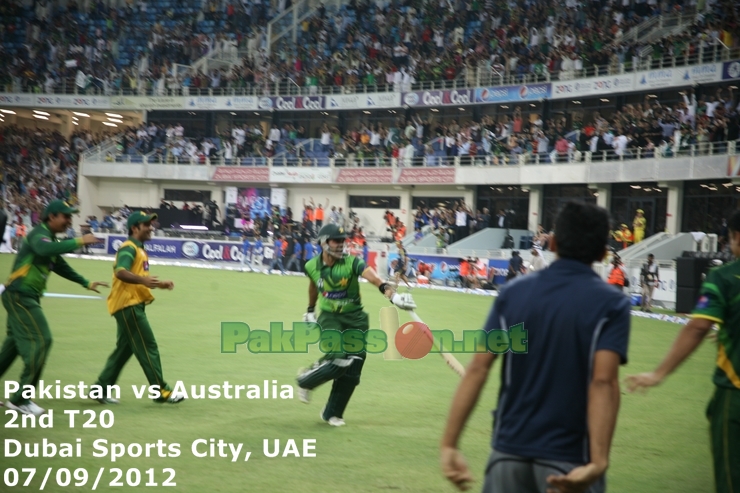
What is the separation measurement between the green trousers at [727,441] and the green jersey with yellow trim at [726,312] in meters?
0.09

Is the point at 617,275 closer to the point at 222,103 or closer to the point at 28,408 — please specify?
the point at 28,408

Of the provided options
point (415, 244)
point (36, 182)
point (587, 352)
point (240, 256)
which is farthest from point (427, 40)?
point (587, 352)

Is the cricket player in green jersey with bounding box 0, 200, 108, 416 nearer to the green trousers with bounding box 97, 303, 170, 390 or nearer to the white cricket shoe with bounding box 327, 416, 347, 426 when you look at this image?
the green trousers with bounding box 97, 303, 170, 390

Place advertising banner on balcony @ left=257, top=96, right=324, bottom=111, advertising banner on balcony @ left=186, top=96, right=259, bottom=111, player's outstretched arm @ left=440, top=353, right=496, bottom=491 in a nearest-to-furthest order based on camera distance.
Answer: player's outstretched arm @ left=440, top=353, right=496, bottom=491 < advertising banner on balcony @ left=257, top=96, right=324, bottom=111 < advertising banner on balcony @ left=186, top=96, right=259, bottom=111

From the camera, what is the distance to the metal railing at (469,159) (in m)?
30.2

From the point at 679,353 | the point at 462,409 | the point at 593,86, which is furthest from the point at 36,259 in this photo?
the point at 593,86

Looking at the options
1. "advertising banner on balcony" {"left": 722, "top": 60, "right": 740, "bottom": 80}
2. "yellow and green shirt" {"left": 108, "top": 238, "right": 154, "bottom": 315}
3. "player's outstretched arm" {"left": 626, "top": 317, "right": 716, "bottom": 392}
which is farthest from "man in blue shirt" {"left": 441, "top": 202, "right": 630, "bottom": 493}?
"advertising banner on balcony" {"left": 722, "top": 60, "right": 740, "bottom": 80}

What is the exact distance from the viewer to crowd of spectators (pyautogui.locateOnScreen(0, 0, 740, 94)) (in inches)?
1496

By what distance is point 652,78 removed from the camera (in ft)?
112

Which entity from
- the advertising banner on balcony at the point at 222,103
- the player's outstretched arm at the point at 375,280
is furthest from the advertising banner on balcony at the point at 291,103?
the player's outstretched arm at the point at 375,280

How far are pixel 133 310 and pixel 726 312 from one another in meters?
6.00

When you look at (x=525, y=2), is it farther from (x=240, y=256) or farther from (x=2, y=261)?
(x=2, y=261)

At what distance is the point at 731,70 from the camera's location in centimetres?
3042

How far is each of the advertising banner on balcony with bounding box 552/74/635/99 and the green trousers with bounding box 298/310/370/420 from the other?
100 ft
